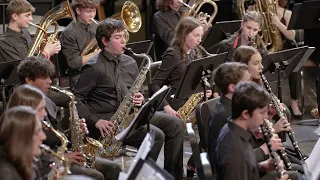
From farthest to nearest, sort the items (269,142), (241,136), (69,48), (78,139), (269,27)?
(269,27), (69,48), (78,139), (269,142), (241,136)

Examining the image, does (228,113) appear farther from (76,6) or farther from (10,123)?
(76,6)

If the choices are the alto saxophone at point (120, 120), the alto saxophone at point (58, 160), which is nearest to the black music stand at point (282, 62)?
the alto saxophone at point (120, 120)

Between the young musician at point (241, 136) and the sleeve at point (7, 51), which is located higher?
the young musician at point (241, 136)

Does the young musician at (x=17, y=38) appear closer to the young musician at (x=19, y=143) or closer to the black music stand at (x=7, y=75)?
the black music stand at (x=7, y=75)

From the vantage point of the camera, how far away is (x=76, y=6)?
657 cm

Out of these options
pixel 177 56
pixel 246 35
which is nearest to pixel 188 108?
pixel 177 56

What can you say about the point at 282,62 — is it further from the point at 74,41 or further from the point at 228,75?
the point at 74,41

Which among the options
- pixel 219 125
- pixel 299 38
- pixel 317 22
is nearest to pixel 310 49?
pixel 317 22

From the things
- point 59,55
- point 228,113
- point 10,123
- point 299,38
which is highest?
point 10,123

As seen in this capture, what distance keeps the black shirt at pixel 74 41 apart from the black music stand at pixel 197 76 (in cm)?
128

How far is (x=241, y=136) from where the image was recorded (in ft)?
12.4

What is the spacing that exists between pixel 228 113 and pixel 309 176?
0.64 metres

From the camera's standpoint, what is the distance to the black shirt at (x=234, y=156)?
3.67 meters

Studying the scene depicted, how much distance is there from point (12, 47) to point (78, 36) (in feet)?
2.43
